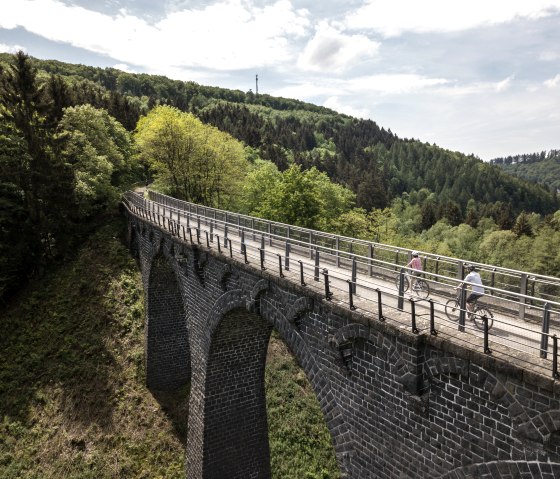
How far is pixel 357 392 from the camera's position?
9.48 meters

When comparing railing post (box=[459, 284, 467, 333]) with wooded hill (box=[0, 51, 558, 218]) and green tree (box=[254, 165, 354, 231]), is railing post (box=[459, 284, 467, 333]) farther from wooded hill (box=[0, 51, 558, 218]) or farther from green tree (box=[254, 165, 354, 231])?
wooded hill (box=[0, 51, 558, 218])

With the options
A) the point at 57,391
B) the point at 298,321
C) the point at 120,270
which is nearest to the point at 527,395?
the point at 298,321

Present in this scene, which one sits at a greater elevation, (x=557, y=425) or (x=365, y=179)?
(x=365, y=179)

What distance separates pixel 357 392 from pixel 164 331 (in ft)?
62.8

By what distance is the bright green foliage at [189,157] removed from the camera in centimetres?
4062

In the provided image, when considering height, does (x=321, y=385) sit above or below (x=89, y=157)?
below

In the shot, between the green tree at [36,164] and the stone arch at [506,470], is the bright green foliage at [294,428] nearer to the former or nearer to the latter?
the stone arch at [506,470]

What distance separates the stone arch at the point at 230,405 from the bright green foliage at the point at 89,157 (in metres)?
22.6

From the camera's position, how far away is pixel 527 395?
244 inches

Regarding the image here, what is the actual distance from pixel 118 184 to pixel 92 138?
6963 millimetres

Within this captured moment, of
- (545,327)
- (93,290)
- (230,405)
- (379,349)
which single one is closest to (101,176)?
(93,290)

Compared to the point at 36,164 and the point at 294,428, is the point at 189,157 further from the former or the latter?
the point at 294,428

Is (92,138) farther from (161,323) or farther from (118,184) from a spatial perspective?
(161,323)

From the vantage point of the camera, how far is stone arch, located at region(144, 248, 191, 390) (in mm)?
25266
